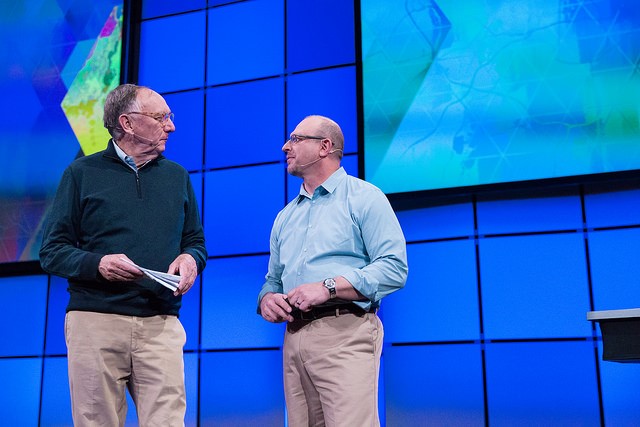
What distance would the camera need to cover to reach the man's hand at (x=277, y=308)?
7.22ft

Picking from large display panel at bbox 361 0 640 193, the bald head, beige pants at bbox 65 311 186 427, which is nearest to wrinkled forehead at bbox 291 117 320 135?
the bald head

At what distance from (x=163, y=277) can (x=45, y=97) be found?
2607 mm

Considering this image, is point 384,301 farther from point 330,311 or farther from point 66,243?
point 66,243

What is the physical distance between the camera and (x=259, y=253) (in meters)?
3.66

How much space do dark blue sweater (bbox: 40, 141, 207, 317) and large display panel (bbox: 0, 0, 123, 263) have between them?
190 centimetres

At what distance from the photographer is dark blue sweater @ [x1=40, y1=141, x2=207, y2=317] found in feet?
7.02

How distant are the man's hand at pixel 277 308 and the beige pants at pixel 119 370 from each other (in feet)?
1.06

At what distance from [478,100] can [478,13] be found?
0.42m

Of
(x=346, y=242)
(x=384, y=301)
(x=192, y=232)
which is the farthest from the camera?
(x=384, y=301)

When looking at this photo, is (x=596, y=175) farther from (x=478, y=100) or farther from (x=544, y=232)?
(x=478, y=100)

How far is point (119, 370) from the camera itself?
214 cm

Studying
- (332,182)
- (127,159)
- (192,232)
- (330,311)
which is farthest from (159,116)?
(330,311)

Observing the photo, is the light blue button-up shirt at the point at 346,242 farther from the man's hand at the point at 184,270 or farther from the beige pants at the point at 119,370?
the beige pants at the point at 119,370

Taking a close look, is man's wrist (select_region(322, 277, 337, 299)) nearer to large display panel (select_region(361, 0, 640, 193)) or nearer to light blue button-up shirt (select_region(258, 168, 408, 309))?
light blue button-up shirt (select_region(258, 168, 408, 309))
